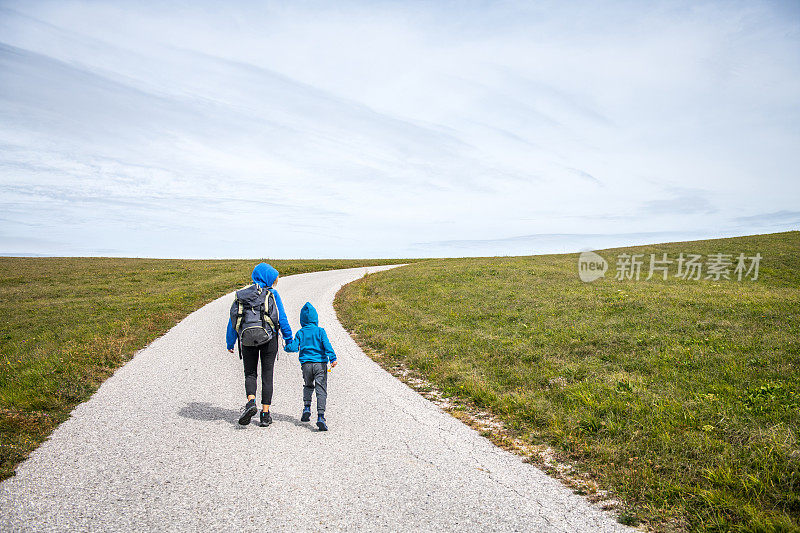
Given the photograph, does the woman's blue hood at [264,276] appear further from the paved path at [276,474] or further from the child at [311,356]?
the paved path at [276,474]

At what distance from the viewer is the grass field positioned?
309 inches

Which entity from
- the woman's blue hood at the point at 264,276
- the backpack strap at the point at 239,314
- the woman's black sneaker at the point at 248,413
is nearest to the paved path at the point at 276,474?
the woman's black sneaker at the point at 248,413

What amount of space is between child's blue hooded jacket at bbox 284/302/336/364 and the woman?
233 millimetres

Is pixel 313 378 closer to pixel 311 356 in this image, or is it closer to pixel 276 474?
pixel 311 356

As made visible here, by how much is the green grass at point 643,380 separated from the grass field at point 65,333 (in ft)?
25.9

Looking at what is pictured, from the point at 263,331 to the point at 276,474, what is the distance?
8.78 ft

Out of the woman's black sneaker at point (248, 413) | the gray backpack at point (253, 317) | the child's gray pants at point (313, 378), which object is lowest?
the woman's black sneaker at point (248, 413)

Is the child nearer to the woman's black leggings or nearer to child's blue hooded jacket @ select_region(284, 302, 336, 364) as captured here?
child's blue hooded jacket @ select_region(284, 302, 336, 364)

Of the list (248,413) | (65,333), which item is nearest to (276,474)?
(248,413)

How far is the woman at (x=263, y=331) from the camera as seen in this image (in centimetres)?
769

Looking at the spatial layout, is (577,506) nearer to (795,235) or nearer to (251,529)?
(251,529)

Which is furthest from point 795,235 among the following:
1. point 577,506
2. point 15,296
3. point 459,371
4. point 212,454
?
point 15,296

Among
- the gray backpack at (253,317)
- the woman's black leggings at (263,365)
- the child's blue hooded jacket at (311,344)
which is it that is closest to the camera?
the gray backpack at (253,317)

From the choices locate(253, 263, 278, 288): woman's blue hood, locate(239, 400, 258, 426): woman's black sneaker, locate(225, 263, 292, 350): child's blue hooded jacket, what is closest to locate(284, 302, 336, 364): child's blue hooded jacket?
locate(225, 263, 292, 350): child's blue hooded jacket
